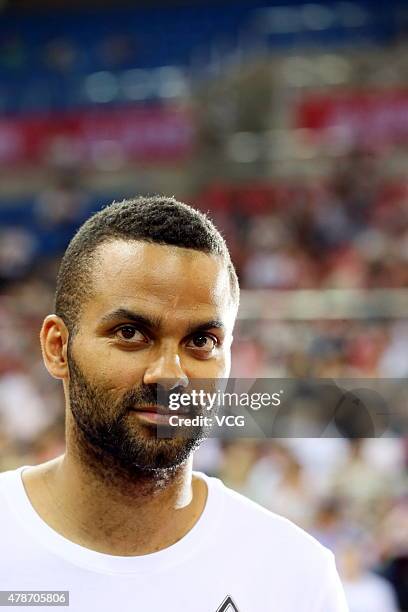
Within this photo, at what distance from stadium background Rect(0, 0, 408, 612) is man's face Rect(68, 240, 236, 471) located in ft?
6.51

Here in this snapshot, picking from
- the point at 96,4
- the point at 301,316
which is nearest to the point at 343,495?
the point at 301,316

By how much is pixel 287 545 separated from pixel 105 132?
20.3 ft

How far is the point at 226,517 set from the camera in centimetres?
112

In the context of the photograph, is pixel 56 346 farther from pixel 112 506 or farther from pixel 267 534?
pixel 267 534

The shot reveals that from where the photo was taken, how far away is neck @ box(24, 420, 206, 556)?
3.45ft

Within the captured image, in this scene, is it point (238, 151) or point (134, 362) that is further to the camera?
point (238, 151)

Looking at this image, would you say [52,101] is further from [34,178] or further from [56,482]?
[56,482]

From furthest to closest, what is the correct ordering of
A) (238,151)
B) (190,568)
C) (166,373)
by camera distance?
(238,151) → (190,568) → (166,373)

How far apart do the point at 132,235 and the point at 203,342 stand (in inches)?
5.6

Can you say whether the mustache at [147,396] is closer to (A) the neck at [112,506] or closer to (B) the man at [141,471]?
(B) the man at [141,471]

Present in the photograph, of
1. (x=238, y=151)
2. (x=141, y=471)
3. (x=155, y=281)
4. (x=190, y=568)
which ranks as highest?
(x=155, y=281)

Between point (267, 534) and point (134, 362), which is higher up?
point (134, 362)

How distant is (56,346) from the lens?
3.39 ft

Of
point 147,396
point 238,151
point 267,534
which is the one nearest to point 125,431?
point 147,396
